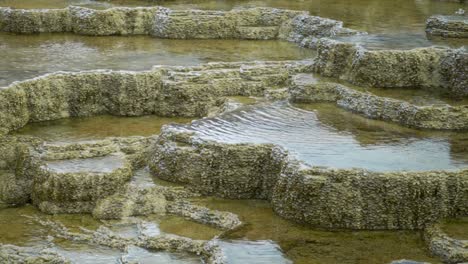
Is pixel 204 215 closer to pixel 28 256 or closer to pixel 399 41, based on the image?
pixel 28 256

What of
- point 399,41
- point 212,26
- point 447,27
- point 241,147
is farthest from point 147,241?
point 212,26

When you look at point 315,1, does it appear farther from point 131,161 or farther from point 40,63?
point 131,161

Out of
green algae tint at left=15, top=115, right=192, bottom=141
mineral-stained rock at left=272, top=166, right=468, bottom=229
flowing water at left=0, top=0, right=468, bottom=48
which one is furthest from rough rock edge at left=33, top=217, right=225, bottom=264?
flowing water at left=0, top=0, right=468, bottom=48

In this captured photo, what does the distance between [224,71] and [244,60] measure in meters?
1.30

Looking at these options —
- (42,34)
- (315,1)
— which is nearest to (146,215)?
(42,34)

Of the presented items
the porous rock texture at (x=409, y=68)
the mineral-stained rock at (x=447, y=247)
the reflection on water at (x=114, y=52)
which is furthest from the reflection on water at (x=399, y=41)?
the mineral-stained rock at (x=447, y=247)

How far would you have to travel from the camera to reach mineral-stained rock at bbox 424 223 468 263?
1059 centimetres

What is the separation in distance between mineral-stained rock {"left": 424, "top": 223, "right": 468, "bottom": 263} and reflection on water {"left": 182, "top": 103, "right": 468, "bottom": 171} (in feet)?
3.46

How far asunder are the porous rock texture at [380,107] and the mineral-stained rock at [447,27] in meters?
2.90

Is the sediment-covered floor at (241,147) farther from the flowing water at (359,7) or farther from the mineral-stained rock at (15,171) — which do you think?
the flowing water at (359,7)

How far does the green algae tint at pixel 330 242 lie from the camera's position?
35.1ft

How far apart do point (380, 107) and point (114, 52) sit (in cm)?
573

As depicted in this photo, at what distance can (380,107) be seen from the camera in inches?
553

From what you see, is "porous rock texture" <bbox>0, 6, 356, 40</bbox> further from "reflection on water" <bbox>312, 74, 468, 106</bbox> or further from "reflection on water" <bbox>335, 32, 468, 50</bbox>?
"reflection on water" <bbox>312, 74, 468, 106</bbox>
